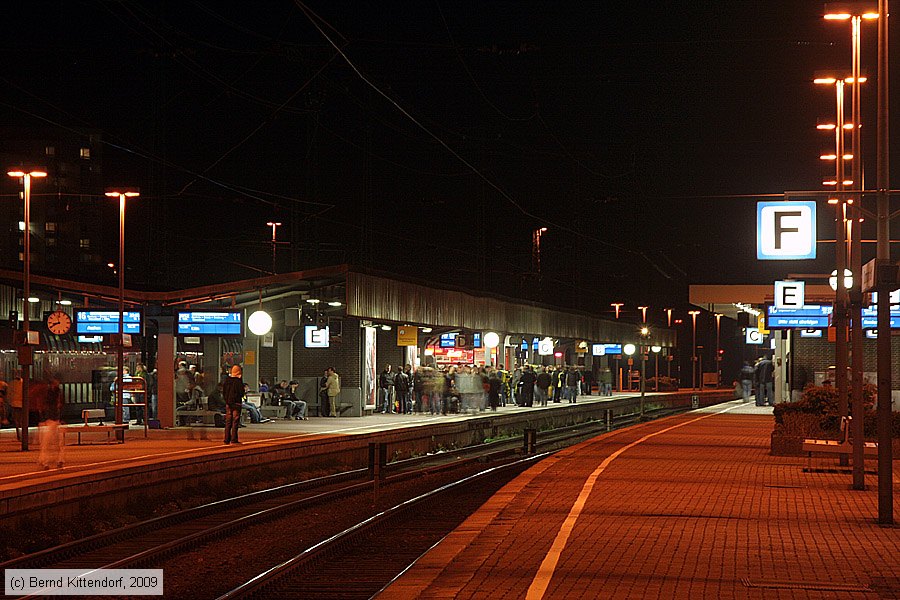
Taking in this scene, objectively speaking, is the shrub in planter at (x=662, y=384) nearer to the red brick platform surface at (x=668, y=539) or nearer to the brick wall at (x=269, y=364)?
the brick wall at (x=269, y=364)

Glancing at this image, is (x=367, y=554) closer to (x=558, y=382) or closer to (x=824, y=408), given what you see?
(x=824, y=408)

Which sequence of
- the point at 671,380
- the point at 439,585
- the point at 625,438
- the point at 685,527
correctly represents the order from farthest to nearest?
the point at 671,380
the point at 625,438
the point at 685,527
the point at 439,585

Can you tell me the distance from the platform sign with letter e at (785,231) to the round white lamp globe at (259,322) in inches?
598

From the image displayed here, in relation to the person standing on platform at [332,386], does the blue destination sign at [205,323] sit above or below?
above

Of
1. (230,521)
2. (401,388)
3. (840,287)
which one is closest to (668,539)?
(230,521)

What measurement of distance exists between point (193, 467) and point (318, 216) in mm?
27924

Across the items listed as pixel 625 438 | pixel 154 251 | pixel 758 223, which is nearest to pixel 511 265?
pixel 154 251

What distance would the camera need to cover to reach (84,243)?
144m

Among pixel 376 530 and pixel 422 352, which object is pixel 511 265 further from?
pixel 376 530

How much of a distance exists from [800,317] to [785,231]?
13.8 meters

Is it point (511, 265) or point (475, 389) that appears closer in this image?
point (475, 389)

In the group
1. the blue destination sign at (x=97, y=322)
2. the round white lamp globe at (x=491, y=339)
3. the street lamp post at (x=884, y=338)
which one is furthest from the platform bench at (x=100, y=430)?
the round white lamp globe at (x=491, y=339)

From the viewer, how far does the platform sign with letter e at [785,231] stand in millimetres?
22391

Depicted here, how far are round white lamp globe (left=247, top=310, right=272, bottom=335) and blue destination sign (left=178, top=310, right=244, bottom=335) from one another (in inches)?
86.1
